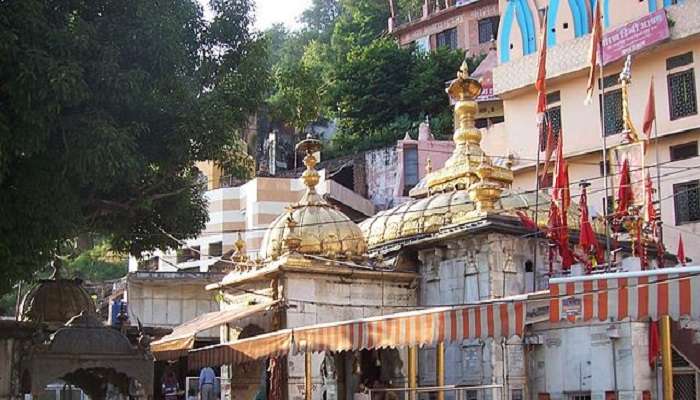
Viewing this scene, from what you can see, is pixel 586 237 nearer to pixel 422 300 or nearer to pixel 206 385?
pixel 422 300

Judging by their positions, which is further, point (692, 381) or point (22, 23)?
point (692, 381)

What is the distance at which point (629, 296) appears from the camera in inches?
408

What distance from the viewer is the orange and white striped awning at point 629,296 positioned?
992 cm

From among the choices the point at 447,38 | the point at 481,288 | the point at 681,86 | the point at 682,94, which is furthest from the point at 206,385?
the point at 447,38

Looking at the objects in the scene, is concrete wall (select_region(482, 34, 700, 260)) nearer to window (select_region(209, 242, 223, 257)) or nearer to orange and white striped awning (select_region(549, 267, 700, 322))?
window (select_region(209, 242, 223, 257))

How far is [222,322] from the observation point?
17547 millimetres

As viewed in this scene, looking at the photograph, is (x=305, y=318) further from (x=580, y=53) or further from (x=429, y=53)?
→ (x=429, y=53)

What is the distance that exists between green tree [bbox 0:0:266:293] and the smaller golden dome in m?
1.15

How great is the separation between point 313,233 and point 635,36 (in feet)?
51.5

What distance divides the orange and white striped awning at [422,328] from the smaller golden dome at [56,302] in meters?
4.31

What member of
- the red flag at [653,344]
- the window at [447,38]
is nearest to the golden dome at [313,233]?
the red flag at [653,344]

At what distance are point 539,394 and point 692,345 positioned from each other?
2.85 m

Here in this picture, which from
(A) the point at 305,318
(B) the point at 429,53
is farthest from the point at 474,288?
(B) the point at 429,53

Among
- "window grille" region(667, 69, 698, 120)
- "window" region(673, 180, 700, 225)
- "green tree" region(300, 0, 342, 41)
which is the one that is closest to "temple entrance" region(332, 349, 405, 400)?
"window" region(673, 180, 700, 225)
